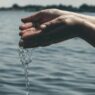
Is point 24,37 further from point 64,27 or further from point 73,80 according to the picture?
point 73,80

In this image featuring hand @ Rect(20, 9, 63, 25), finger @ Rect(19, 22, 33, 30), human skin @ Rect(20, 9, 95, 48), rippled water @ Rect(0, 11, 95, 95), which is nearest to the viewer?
human skin @ Rect(20, 9, 95, 48)

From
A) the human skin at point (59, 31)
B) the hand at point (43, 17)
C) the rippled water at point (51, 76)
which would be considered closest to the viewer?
the human skin at point (59, 31)

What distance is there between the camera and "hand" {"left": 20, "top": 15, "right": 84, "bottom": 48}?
2.09 metres

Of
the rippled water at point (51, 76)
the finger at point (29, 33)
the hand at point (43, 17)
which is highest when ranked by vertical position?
the hand at point (43, 17)

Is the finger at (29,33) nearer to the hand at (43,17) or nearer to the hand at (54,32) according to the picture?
the hand at (54,32)

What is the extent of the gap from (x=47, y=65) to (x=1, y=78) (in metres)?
3.41

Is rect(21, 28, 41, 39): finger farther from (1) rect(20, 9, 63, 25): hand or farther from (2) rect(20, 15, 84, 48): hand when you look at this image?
(1) rect(20, 9, 63, 25): hand

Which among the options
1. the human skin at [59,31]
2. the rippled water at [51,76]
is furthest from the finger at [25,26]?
the rippled water at [51,76]

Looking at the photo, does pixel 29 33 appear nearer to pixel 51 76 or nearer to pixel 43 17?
pixel 43 17

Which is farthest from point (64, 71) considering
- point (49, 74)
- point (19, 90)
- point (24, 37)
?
point (24, 37)

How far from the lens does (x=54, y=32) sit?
2102 millimetres

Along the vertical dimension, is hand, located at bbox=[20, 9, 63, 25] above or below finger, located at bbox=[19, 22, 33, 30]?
above

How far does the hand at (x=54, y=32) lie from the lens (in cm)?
209

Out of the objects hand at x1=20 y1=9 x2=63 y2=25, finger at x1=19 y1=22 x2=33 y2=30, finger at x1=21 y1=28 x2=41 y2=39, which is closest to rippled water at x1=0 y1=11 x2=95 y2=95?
hand at x1=20 y1=9 x2=63 y2=25
